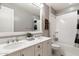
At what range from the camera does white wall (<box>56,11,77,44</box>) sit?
361 centimetres

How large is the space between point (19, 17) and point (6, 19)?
411 millimetres

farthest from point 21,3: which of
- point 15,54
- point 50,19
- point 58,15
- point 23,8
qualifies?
point 58,15

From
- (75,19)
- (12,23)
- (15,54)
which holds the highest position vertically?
(75,19)

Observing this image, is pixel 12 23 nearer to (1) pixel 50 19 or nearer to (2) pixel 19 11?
(2) pixel 19 11

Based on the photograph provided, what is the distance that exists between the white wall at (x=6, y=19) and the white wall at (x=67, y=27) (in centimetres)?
271

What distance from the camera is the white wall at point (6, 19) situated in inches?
64.1

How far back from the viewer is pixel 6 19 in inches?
67.5

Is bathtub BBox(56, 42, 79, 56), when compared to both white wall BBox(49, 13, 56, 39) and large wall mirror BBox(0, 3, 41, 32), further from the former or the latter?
large wall mirror BBox(0, 3, 41, 32)

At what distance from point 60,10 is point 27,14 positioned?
2.11m

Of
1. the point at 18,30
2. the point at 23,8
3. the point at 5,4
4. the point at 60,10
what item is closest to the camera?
the point at 5,4

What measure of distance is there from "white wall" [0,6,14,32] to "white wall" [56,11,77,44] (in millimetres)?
2707

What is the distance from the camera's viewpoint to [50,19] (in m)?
3.64

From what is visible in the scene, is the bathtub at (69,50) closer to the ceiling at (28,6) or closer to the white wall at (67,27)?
the white wall at (67,27)

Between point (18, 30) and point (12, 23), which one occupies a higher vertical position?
point (12, 23)
